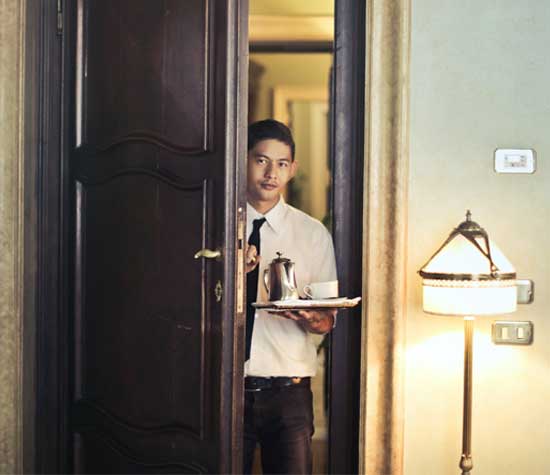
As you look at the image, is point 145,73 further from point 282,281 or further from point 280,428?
point 280,428

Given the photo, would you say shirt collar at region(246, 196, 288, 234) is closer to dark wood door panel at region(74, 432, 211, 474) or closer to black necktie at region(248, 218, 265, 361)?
black necktie at region(248, 218, 265, 361)

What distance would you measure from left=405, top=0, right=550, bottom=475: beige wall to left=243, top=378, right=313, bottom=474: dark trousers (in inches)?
14.3

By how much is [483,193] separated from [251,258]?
78cm

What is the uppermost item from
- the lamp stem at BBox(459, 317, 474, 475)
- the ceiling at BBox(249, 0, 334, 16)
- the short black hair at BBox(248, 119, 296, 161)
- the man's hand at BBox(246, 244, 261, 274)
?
the ceiling at BBox(249, 0, 334, 16)

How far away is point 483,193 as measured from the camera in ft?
9.46

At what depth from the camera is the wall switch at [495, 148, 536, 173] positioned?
2.87 meters

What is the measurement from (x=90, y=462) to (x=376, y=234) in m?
1.30

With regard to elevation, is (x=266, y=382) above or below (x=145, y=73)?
below

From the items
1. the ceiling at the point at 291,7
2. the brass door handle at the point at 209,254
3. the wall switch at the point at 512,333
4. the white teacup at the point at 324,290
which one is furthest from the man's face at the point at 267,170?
the ceiling at the point at 291,7

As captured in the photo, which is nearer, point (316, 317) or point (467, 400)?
point (467, 400)

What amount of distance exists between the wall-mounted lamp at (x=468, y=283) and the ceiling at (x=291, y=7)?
287 cm

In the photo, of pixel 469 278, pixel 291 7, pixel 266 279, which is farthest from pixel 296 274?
pixel 291 7

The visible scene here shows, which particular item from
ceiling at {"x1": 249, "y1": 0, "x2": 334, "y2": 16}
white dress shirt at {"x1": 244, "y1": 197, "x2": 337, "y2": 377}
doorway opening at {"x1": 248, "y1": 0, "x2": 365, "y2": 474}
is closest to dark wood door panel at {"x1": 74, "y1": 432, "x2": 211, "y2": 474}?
white dress shirt at {"x1": 244, "y1": 197, "x2": 337, "y2": 377}

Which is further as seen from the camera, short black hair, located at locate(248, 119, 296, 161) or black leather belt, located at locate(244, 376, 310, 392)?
short black hair, located at locate(248, 119, 296, 161)
